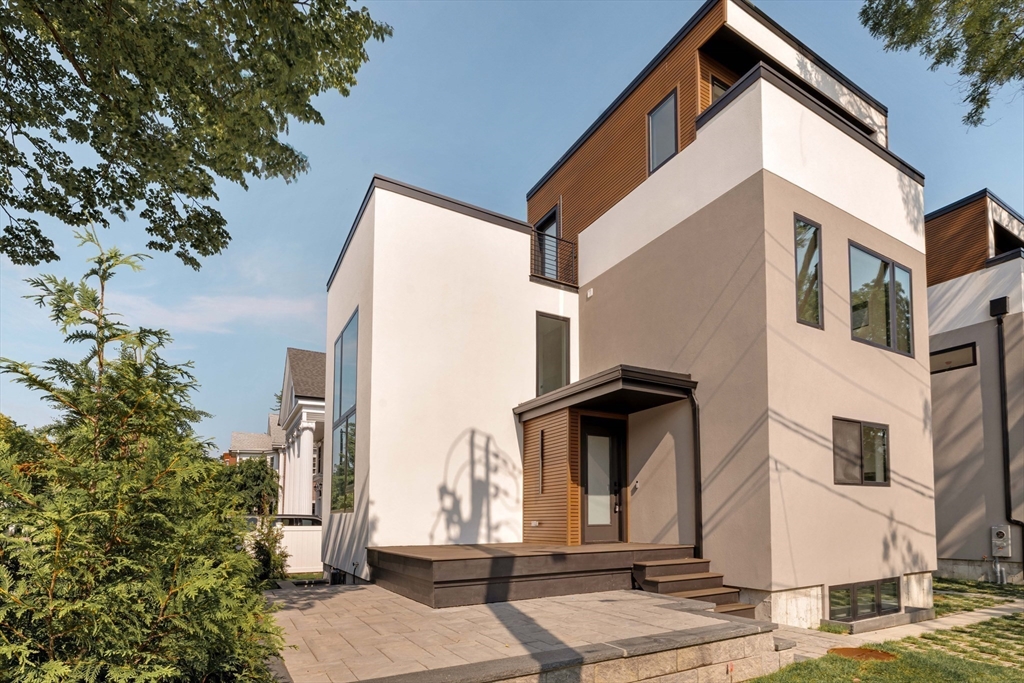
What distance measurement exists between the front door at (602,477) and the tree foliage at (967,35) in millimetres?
8903

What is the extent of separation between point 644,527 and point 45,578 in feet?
28.3

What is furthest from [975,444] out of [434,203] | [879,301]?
[434,203]

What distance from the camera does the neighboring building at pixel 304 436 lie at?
19531 mm

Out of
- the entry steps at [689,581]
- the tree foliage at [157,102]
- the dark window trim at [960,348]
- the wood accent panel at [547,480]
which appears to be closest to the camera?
the tree foliage at [157,102]

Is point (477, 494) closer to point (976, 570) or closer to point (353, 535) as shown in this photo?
point (353, 535)

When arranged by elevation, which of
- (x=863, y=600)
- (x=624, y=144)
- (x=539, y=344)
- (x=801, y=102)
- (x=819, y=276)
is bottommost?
(x=863, y=600)

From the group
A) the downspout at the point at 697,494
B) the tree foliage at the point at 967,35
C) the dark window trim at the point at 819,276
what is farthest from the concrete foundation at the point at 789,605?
the tree foliage at the point at 967,35

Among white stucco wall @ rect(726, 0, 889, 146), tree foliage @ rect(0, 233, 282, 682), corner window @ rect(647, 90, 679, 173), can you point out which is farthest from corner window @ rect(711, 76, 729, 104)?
tree foliage @ rect(0, 233, 282, 682)

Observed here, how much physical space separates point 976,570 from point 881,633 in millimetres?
7136

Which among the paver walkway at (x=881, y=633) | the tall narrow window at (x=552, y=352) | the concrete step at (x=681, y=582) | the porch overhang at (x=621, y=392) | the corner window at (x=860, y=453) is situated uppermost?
the tall narrow window at (x=552, y=352)

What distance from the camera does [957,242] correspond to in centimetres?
1446

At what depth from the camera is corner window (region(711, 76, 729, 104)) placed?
34.7ft

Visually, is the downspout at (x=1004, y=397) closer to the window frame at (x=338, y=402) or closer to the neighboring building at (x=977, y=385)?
the neighboring building at (x=977, y=385)

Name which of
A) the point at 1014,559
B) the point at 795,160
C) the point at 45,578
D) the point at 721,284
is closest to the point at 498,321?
the point at 721,284
